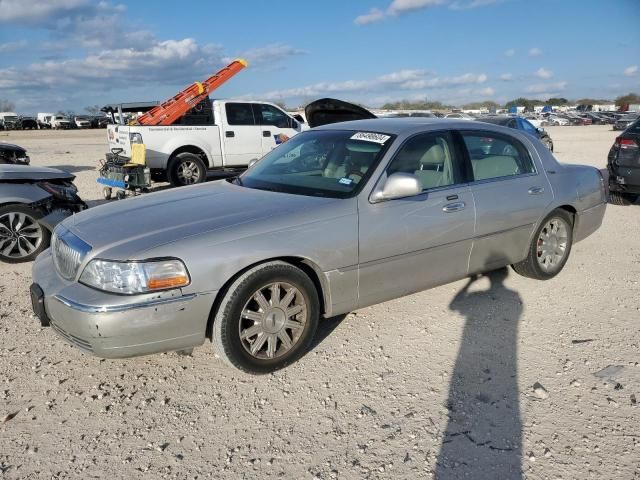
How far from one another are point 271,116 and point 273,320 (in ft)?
31.5

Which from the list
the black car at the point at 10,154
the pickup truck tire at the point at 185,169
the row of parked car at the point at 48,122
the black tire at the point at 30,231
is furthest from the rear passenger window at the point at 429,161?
the row of parked car at the point at 48,122

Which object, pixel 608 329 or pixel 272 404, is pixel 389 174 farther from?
pixel 608 329

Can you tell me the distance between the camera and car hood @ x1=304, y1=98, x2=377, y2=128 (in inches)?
418

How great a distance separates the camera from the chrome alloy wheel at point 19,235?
18.4 ft

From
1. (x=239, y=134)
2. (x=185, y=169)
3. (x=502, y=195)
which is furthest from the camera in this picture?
(x=239, y=134)

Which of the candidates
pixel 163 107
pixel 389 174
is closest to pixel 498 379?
pixel 389 174

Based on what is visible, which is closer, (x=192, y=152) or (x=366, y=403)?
(x=366, y=403)

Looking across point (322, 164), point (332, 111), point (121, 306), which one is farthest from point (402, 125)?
point (332, 111)

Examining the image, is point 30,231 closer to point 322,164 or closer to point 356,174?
point 322,164

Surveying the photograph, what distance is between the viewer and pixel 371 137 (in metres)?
4.06

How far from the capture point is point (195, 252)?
296 centimetres

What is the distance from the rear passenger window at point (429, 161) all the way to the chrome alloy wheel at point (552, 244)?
1.32 meters

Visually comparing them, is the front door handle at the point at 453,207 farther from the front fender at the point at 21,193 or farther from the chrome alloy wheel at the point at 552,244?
the front fender at the point at 21,193

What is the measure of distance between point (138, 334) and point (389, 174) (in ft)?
6.67
